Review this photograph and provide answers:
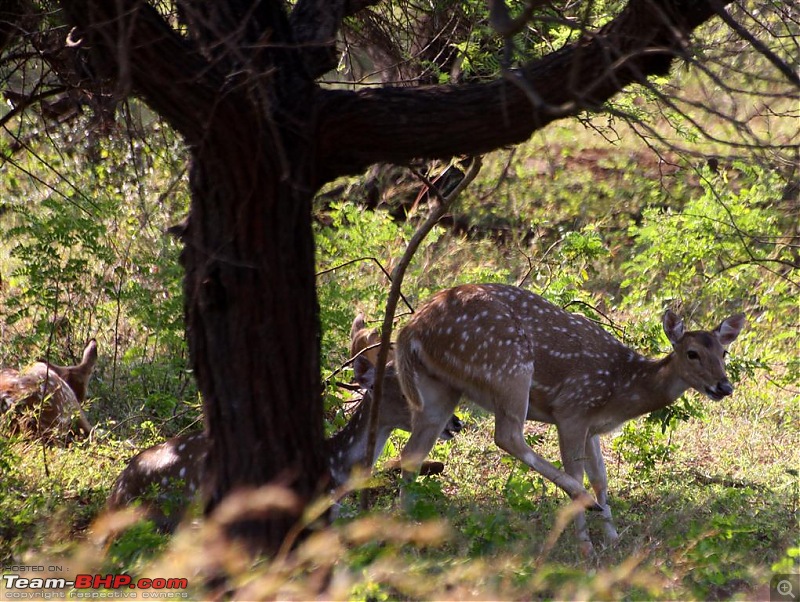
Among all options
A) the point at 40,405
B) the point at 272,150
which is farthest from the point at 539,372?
the point at 40,405

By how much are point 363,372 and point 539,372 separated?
128 centimetres

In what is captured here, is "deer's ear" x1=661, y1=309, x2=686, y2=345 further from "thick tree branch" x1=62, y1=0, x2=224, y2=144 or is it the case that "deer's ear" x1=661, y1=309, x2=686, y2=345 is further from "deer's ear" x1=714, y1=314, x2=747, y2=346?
"thick tree branch" x1=62, y1=0, x2=224, y2=144

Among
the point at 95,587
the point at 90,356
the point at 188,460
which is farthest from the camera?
the point at 90,356

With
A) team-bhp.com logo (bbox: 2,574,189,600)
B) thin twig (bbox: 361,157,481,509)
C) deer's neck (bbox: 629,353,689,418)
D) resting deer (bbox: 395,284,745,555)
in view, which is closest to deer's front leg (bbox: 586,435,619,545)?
resting deer (bbox: 395,284,745,555)

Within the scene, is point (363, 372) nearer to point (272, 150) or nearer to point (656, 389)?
point (656, 389)

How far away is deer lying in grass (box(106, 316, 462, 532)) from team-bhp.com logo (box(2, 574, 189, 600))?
116 centimetres

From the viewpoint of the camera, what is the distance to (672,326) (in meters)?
8.33

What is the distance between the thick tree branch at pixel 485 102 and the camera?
504cm

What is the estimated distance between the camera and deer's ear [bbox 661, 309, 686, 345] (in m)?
8.28

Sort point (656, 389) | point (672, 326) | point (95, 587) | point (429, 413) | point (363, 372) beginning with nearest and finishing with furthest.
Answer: point (95, 587), point (429, 413), point (363, 372), point (656, 389), point (672, 326)

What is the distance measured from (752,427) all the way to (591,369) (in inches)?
97.5

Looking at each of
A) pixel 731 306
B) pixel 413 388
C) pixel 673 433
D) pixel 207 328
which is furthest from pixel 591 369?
pixel 731 306

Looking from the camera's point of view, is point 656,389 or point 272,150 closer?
point 272,150

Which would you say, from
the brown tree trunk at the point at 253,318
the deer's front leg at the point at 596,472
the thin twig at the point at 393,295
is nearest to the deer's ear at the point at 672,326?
the deer's front leg at the point at 596,472
